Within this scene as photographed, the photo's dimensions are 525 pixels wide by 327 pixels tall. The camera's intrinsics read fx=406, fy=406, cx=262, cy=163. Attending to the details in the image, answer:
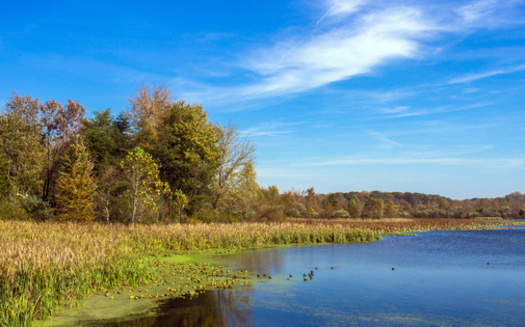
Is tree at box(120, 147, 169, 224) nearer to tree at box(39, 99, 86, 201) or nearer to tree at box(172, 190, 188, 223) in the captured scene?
tree at box(172, 190, 188, 223)

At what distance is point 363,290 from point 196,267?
23.6 feet

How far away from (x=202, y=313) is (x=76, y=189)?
23852 mm

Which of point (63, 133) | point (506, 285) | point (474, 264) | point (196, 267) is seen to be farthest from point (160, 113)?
point (506, 285)

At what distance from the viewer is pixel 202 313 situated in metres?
10.2

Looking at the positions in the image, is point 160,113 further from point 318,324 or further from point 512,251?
point 318,324

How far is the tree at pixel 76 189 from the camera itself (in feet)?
99.3

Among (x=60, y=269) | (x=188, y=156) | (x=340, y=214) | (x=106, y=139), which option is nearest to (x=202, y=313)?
(x=60, y=269)

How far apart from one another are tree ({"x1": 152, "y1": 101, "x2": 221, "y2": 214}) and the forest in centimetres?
9

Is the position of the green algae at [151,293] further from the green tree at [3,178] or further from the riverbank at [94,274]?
the green tree at [3,178]

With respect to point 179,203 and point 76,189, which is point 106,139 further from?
point 179,203

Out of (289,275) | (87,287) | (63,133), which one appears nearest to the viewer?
(87,287)

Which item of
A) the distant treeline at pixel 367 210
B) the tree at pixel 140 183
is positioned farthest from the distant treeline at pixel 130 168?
the distant treeline at pixel 367 210

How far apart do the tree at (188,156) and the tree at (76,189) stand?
6773 millimetres

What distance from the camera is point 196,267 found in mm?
17156
